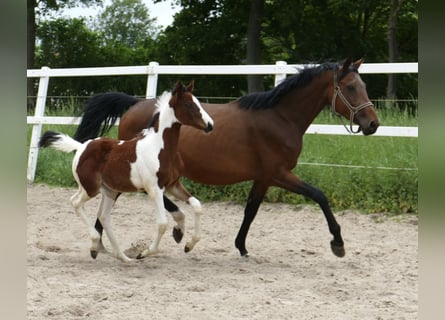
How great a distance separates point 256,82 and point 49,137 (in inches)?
501

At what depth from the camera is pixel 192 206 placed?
4.93 metres

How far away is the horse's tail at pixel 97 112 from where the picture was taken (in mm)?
5992

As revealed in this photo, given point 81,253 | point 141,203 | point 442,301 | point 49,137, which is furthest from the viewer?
point 141,203

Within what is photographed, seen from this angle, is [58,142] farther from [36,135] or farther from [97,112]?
[36,135]

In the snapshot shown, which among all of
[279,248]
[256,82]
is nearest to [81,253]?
[279,248]

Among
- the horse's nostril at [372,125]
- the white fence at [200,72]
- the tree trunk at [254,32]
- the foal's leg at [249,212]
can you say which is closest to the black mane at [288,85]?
the white fence at [200,72]

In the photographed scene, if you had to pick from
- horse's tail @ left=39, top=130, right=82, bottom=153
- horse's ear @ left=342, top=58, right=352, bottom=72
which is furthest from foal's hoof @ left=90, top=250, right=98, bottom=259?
horse's ear @ left=342, top=58, right=352, bottom=72

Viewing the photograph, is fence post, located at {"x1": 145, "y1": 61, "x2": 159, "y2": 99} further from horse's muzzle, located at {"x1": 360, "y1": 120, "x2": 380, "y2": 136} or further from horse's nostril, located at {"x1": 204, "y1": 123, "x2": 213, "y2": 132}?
horse's muzzle, located at {"x1": 360, "y1": 120, "x2": 380, "y2": 136}

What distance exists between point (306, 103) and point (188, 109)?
1.19m

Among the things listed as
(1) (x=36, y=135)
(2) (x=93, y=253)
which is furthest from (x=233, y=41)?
(2) (x=93, y=253)

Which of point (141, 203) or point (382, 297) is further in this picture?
point (141, 203)

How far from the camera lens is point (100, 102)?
6.00m

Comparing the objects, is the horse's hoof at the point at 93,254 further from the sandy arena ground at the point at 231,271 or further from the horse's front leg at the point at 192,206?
the horse's front leg at the point at 192,206

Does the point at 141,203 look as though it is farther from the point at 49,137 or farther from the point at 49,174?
the point at 49,137
